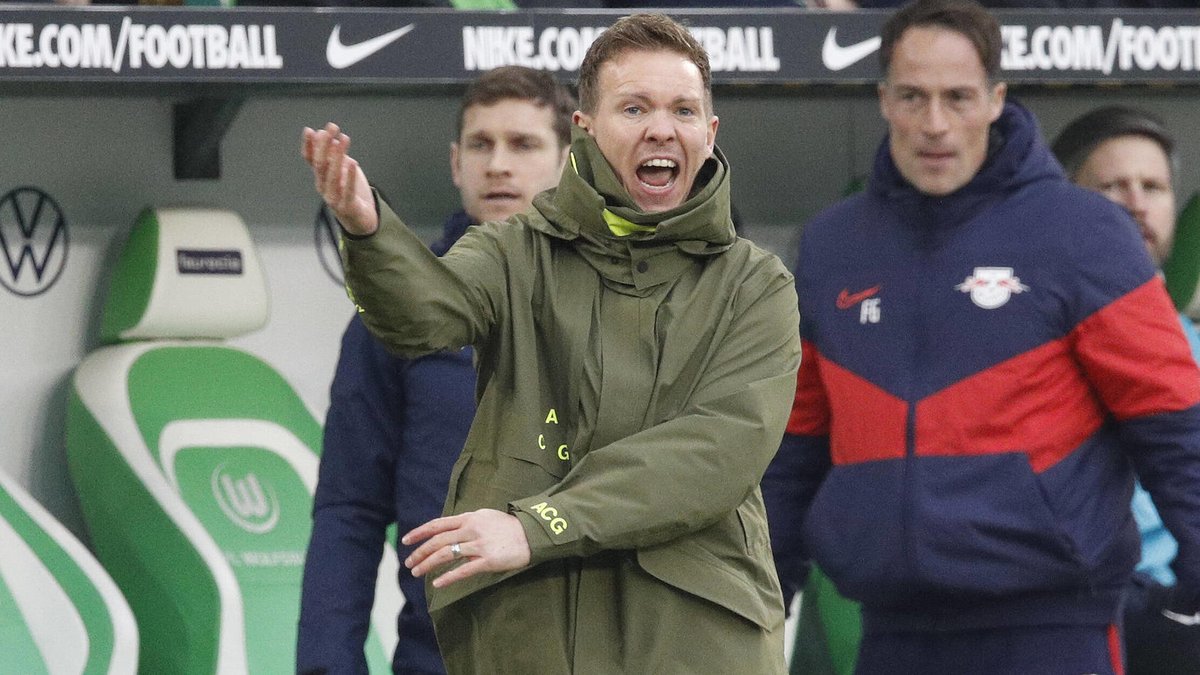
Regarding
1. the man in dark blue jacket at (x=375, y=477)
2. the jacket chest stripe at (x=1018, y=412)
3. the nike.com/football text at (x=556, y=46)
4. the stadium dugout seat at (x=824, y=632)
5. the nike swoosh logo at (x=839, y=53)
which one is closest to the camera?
the man in dark blue jacket at (x=375, y=477)

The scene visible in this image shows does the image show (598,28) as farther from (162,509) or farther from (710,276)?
(710,276)

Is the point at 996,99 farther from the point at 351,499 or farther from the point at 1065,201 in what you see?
the point at 351,499

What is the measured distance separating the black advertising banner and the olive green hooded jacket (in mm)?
1881

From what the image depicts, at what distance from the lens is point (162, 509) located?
14.3ft

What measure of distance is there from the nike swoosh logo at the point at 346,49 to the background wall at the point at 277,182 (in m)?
0.75

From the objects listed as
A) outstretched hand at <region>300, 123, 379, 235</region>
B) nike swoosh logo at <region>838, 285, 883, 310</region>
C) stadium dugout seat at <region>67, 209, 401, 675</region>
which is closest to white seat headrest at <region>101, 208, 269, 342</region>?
stadium dugout seat at <region>67, 209, 401, 675</region>

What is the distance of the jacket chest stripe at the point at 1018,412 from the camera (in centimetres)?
320

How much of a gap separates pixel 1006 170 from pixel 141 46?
165 cm

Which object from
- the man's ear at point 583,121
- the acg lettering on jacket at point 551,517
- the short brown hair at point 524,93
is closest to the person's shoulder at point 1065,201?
the short brown hair at point 524,93

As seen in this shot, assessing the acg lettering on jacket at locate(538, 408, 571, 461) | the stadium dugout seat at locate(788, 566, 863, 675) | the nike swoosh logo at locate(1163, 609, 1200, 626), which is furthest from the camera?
the stadium dugout seat at locate(788, 566, 863, 675)

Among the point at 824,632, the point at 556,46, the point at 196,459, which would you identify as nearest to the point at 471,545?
the point at 556,46

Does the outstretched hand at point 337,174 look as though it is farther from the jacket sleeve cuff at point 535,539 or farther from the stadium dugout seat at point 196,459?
the stadium dugout seat at point 196,459

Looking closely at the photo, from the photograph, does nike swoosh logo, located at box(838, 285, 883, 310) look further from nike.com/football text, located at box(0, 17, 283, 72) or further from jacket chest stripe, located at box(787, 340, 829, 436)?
nike.com/football text, located at box(0, 17, 283, 72)

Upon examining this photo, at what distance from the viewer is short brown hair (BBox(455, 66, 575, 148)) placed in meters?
3.35
